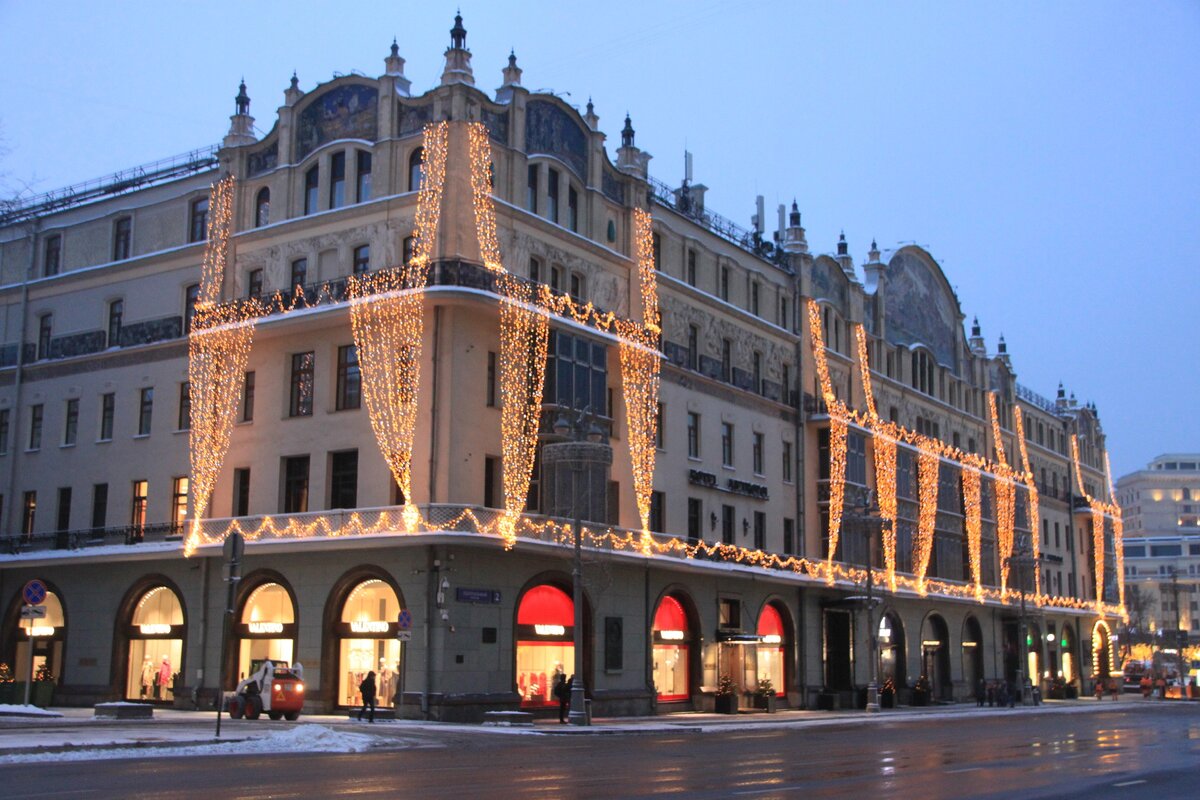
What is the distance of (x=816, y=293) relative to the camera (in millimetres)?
59812

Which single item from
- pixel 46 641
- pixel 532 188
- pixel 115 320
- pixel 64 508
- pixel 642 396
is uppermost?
pixel 532 188

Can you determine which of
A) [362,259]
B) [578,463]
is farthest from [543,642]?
[362,259]

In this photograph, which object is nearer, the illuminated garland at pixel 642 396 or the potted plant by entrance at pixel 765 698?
the illuminated garland at pixel 642 396

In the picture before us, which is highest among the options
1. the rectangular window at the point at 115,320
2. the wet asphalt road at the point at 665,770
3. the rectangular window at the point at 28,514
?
the rectangular window at the point at 115,320

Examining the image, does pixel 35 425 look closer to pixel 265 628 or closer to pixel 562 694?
pixel 265 628

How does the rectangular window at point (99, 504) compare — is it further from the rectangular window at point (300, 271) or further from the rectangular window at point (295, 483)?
the rectangular window at point (300, 271)

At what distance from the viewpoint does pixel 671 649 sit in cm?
4709

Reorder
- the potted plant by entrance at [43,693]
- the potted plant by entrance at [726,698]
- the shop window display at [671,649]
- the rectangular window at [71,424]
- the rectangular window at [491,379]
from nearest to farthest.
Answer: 1. the potted plant by entrance at [43,693]
2. the rectangular window at [491,379]
3. the shop window display at [671,649]
4. the potted plant by entrance at [726,698]
5. the rectangular window at [71,424]

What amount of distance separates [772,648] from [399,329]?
22902 mm

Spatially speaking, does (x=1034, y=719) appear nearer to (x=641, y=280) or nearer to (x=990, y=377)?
(x=641, y=280)

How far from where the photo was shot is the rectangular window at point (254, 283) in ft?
141

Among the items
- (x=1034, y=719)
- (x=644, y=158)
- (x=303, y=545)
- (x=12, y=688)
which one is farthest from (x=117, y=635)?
(x=1034, y=719)

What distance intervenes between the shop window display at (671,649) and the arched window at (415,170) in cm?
1660

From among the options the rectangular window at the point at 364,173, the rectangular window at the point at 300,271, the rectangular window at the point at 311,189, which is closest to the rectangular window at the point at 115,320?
the rectangular window at the point at 300,271
